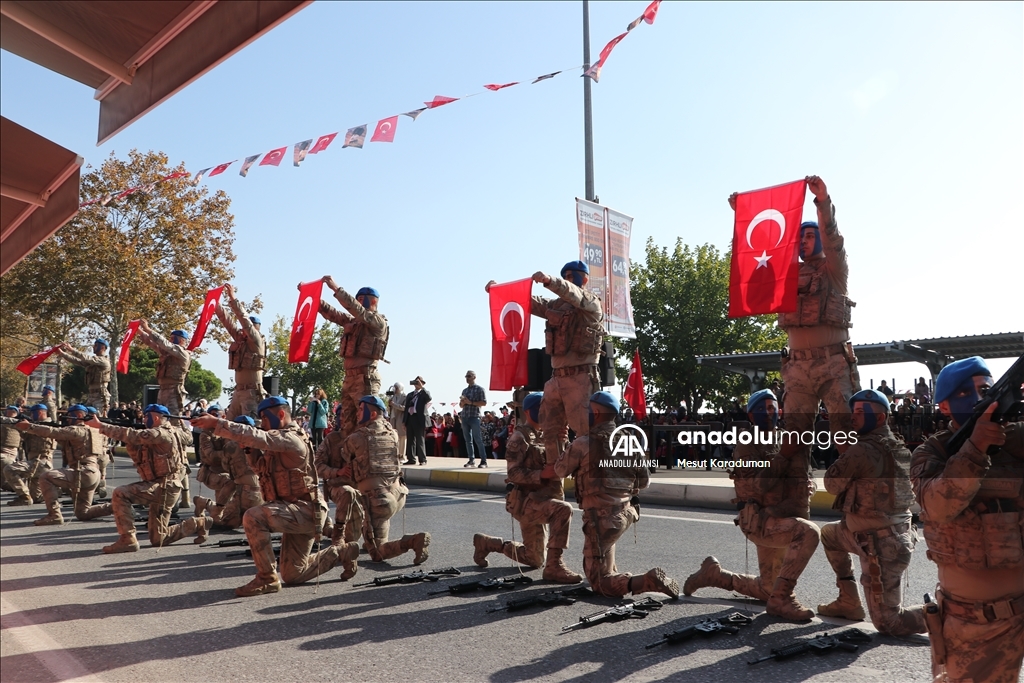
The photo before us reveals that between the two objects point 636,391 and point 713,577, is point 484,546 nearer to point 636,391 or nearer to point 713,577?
point 713,577

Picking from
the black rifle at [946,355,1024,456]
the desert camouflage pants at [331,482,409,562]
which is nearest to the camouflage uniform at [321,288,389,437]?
the desert camouflage pants at [331,482,409,562]

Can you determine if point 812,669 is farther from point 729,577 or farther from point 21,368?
point 21,368

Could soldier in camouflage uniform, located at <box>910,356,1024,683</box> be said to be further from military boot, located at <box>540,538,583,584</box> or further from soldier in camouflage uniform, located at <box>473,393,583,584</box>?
soldier in camouflage uniform, located at <box>473,393,583,584</box>

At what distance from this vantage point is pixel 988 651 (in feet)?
11.4

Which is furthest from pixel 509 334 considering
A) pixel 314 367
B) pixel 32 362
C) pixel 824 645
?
pixel 314 367

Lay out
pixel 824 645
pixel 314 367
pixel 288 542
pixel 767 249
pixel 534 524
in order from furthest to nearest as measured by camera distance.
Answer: pixel 314 367, pixel 534 524, pixel 288 542, pixel 767 249, pixel 824 645

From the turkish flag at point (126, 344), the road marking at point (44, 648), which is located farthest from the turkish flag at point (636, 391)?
the road marking at point (44, 648)

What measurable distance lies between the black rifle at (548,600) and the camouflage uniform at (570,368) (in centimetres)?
167

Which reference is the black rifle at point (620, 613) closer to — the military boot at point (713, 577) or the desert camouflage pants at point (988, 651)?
the military boot at point (713, 577)

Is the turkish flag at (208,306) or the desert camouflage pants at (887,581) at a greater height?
the turkish flag at (208,306)

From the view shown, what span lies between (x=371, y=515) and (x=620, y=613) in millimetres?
3421

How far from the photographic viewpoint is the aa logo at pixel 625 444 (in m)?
6.59

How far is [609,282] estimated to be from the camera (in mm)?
14102

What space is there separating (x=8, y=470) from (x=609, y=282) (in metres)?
11.1
